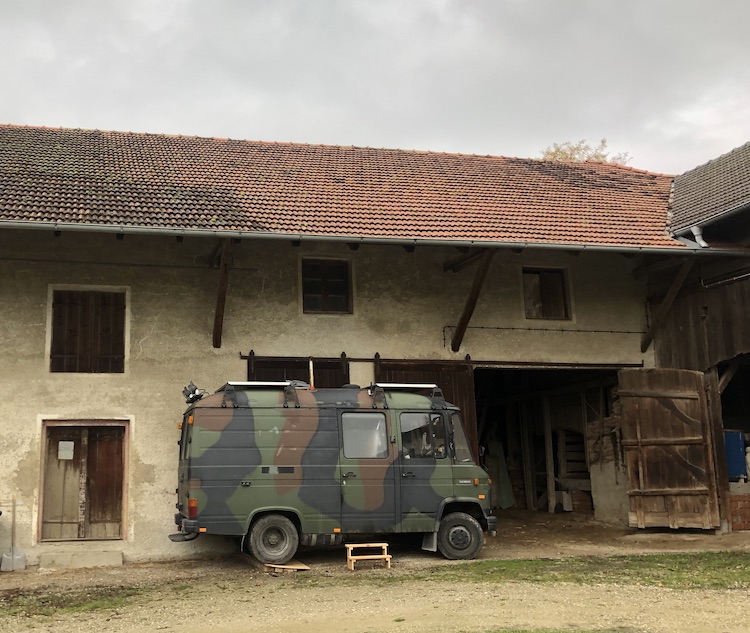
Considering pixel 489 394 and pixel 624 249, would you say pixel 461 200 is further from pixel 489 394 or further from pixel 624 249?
pixel 489 394

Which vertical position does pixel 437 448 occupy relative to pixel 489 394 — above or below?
below

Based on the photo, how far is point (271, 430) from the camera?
37.3 ft

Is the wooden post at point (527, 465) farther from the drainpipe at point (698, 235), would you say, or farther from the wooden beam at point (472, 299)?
the drainpipe at point (698, 235)

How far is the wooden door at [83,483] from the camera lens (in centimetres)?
1258

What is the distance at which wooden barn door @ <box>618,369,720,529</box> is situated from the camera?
14297mm

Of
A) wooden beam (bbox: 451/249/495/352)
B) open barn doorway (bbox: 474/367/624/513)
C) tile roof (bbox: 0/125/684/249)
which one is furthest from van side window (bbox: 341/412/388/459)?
open barn doorway (bbox: 474/367/624/513)

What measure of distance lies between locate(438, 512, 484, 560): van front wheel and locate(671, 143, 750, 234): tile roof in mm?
6324

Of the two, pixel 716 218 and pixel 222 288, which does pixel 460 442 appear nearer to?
pixel 222 288

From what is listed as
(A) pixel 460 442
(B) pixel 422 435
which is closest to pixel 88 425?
(B) pixel 422 435

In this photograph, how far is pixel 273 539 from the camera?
11.2 meters

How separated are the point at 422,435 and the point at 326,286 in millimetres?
3592

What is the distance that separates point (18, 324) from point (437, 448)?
6.51 metres

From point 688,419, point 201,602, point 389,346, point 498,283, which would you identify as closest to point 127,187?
point 389,346

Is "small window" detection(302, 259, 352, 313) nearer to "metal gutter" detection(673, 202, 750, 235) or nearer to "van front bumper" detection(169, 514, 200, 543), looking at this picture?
"van front bumper" detection(169, 514, 200, 543)
